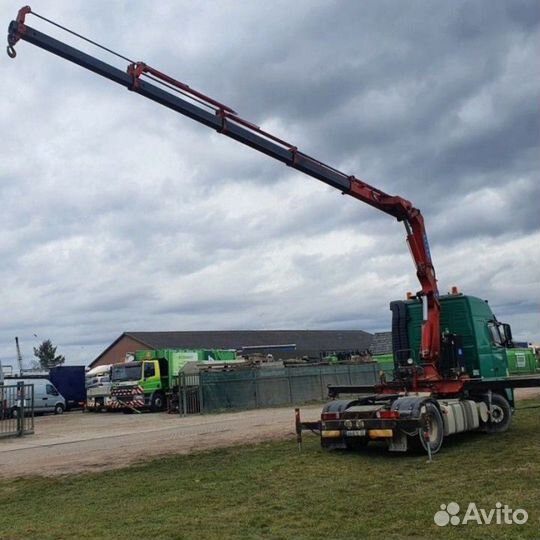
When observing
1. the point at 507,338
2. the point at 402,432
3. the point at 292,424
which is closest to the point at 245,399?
the point at 292,424

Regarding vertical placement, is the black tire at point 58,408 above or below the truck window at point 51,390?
below

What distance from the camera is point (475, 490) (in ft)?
29.5

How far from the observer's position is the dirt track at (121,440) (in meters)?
15.0

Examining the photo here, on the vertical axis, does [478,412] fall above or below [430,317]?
below

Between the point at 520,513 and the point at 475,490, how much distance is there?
147cm

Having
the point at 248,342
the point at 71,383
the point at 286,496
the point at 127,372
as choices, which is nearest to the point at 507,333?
the point at 286,496

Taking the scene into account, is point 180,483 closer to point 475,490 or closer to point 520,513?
point 475,490

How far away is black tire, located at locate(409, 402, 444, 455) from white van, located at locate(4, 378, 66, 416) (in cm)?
2847

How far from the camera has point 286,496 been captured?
368 inches

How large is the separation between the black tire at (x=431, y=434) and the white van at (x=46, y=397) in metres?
28.5

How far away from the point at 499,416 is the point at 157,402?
2234 cm

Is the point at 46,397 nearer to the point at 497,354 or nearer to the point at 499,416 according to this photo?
the point at 497,354

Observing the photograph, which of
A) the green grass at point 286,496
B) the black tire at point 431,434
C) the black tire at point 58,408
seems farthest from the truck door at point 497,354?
the black tire at point 58,408

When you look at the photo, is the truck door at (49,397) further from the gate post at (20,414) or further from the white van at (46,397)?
the gate post at (20,414)
